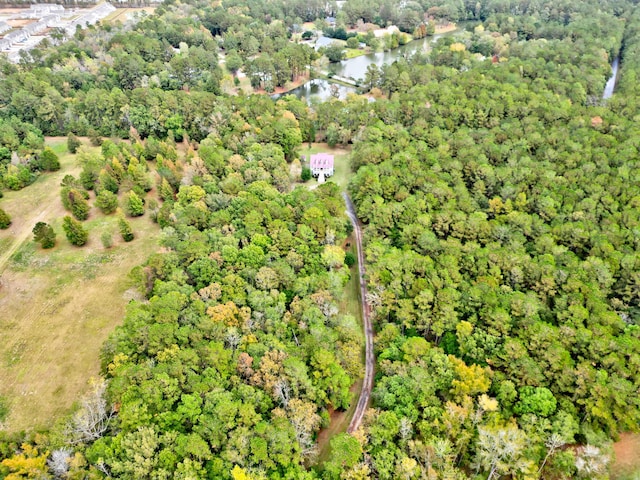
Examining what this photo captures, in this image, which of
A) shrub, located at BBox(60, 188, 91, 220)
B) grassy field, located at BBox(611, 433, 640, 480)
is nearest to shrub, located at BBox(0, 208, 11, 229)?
shrub, located at BBox(60, 188, 91, 220)

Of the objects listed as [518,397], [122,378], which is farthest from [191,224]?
[518,397]

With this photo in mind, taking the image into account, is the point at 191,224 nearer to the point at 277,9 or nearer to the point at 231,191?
the point at 231,191

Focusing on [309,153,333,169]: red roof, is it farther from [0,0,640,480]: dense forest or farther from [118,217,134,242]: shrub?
[118,217,134,242]: shrub

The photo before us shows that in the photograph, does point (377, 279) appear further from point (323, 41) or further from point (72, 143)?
point (323, 41)

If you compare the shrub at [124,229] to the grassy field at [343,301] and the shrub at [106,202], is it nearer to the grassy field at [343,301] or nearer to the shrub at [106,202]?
the shrub at [106,202]

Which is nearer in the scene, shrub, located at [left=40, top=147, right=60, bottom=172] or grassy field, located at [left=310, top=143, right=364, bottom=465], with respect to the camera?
grassy field, located at [left=310, top=143, right=364, bottom=465]

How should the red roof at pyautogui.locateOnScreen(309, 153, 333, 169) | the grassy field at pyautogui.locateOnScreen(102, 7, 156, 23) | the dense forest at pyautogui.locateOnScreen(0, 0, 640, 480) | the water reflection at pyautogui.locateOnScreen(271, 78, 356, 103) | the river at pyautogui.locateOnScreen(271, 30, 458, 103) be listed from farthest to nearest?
the grassy field at pyautogui.locateOnScreen(102, 7, 156, 23), the river at pyautogui.locateOnScreen(271, 30, 458, 103), the water reflection at pyautogui.locateOnScreen(271, 78, 356, 103), the red roof at pyautogui.locateOnScreen(309, 153, 333, 169), the dense forest at pyautogui.locateOnScreen(0, 0, 640, 480)

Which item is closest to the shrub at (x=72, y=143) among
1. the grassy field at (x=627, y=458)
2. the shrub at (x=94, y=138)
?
the shrub at (x=94, y=138)
